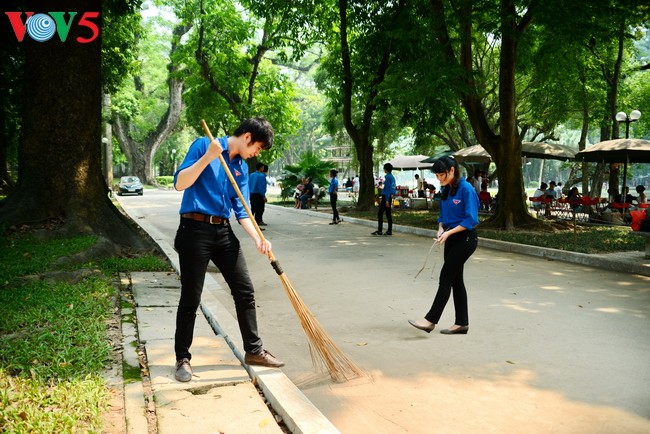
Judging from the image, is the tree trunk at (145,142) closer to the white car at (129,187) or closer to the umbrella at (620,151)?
the white car at (129,187)

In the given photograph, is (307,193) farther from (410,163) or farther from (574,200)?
(574,200)

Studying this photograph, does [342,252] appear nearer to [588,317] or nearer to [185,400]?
[588,317]

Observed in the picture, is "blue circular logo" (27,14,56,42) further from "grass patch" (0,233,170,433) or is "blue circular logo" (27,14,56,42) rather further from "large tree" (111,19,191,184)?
"large tree" (111,19,191,184)

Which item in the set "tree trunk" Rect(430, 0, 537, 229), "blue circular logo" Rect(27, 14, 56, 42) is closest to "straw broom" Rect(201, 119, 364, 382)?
"blue circular logo" Rect(27, 14, 56, 42)

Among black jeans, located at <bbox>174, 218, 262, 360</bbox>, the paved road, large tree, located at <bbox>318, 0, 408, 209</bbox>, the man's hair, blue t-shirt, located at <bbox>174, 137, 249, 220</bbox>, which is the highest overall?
→ large tree, located at <bbox>318, 0, 408, 209</bbox>

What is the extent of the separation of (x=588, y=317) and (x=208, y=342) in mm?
3863

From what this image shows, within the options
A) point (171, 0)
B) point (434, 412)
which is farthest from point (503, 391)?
point (171, 0)

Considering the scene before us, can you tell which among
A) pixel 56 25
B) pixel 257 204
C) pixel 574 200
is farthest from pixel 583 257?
pixel 56 25

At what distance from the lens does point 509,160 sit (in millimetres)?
14250

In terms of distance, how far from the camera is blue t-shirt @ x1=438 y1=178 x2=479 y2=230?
5.26 metres

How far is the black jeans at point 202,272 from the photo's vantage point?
3.82m

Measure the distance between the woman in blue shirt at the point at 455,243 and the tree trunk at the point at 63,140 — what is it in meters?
5.59

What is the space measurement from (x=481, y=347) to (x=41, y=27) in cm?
808

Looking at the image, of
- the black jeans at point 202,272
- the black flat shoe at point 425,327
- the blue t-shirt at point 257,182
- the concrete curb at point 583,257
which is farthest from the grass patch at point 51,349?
the blue t-shirt at point 257,182
